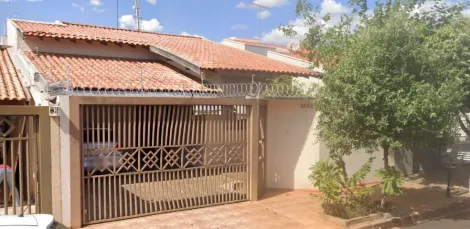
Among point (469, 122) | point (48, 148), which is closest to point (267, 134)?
point (48, 148)

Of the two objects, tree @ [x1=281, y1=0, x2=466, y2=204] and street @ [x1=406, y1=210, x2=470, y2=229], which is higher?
tree @ [x1=281, y1=0, x2=466, y2=204]

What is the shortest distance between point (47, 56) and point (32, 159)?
5.59 m

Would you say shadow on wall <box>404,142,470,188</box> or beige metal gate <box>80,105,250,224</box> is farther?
shadow on wall <box>404,142,470,188</box>

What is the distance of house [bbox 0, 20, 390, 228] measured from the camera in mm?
5828

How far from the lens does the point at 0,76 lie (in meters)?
8.94

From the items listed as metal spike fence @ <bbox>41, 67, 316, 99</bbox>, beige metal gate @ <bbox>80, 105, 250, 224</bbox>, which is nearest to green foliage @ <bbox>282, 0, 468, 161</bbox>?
metal spike fence @ <bbox>41, 67, 316, 99</bbox>

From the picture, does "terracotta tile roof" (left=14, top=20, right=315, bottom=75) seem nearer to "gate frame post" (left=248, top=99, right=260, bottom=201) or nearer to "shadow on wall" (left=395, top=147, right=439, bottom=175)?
"gate frame post" (left=248, top=99, right=260, bottom=201)

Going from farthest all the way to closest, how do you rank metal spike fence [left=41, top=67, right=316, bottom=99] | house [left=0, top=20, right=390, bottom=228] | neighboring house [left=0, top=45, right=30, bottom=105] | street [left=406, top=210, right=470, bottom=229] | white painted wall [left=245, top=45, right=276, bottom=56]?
white painted wall [left=245, top=45, right=276, bottom=56] → metal spike fence [left=41, top=67, right=316, bottom=99] → neighboring house [left=0, top=45, right=30, bottom=105] → street [left=406, top=210, right=470, bottom=229] → house [left=0, top=20, right=390, bottom=228]

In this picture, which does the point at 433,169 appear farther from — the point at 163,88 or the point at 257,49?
the point at 257,49

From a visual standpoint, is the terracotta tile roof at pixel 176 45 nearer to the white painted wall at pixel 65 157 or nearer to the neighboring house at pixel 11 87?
the neighboring house at pixel 11 87

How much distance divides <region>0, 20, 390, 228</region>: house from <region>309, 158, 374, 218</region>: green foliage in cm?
147

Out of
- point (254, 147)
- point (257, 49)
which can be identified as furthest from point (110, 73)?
point (257, 49)

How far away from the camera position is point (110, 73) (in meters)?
9.82

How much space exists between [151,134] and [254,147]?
2.19 m
